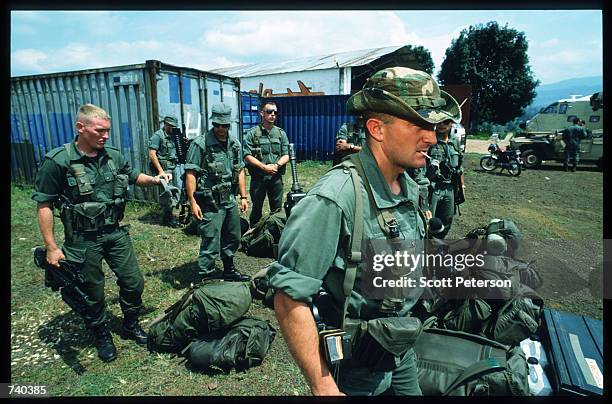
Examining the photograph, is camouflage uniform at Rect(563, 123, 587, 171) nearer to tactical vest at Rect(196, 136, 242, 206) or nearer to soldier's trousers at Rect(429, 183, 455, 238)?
soldier's trousers at Rect(429, 183, 455, 238)

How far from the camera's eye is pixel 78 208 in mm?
2842

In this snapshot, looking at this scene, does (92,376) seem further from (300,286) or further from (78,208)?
(300,286)

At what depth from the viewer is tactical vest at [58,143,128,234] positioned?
285 cm

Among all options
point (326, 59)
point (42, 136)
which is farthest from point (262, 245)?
point (326, 59)

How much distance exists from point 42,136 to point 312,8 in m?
8.95

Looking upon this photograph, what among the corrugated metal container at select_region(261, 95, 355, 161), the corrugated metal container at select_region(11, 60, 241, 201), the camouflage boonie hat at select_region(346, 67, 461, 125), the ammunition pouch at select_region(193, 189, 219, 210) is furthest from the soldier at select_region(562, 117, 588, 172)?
the camouflage boonie hat at select_region(346, 67, 461, 125)

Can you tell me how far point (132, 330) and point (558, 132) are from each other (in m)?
15.2

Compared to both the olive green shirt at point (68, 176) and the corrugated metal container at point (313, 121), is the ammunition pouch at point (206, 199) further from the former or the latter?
the corrugated metal container at point (313, 121)

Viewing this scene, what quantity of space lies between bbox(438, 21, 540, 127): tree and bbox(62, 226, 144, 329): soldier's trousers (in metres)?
33.2

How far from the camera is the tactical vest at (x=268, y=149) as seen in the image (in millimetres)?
5684

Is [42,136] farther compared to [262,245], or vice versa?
[42,136]

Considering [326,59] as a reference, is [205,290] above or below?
below

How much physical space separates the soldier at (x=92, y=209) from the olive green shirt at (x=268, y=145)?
266 centimetres

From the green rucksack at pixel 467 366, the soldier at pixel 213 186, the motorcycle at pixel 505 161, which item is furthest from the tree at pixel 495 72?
the green rucksack at pixel 467 366
